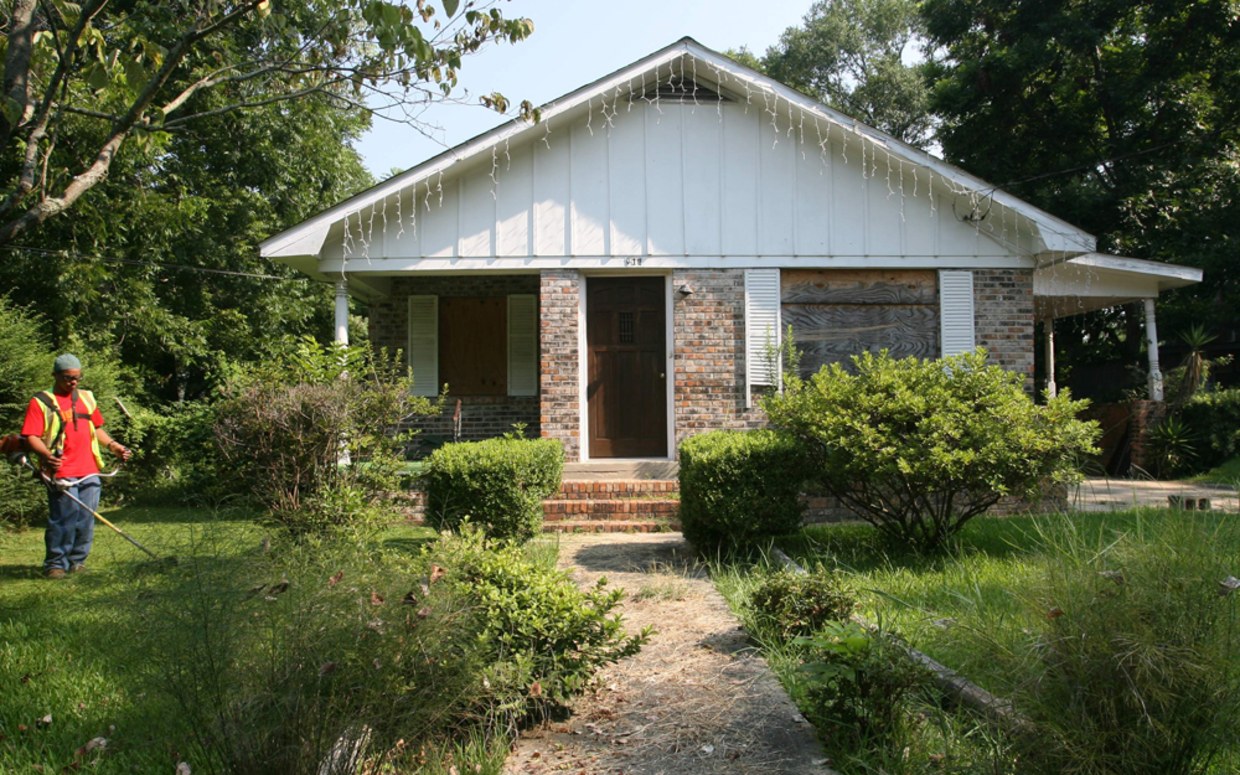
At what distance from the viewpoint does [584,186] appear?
37.5 feet

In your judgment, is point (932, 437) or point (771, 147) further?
point (771, 147)

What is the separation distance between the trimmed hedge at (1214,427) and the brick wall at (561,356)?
35.1 feet

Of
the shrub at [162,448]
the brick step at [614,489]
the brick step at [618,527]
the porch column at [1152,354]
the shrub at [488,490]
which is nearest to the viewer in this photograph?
the shrub at [488,490]

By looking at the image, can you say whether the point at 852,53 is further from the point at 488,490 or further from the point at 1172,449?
the point at 488,490

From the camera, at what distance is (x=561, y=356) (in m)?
11.4

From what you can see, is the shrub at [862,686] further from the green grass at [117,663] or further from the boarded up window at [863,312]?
the boarded up window at [863,312]

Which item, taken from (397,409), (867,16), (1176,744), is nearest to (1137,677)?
(1176,744)

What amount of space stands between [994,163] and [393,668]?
75.0ft

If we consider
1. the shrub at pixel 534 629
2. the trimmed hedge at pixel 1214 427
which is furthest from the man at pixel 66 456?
the trimmed hedge at pixel 1214 427

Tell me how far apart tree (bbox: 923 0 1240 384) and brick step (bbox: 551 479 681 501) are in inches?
510

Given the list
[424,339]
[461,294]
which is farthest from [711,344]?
[424,339]

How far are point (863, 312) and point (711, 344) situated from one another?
2.01 meters

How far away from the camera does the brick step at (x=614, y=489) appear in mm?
10414

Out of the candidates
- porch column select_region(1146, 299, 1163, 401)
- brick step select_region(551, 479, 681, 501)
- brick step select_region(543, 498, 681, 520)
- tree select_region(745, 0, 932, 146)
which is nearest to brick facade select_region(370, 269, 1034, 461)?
brick step select_region(551, 479, 681, 501)
